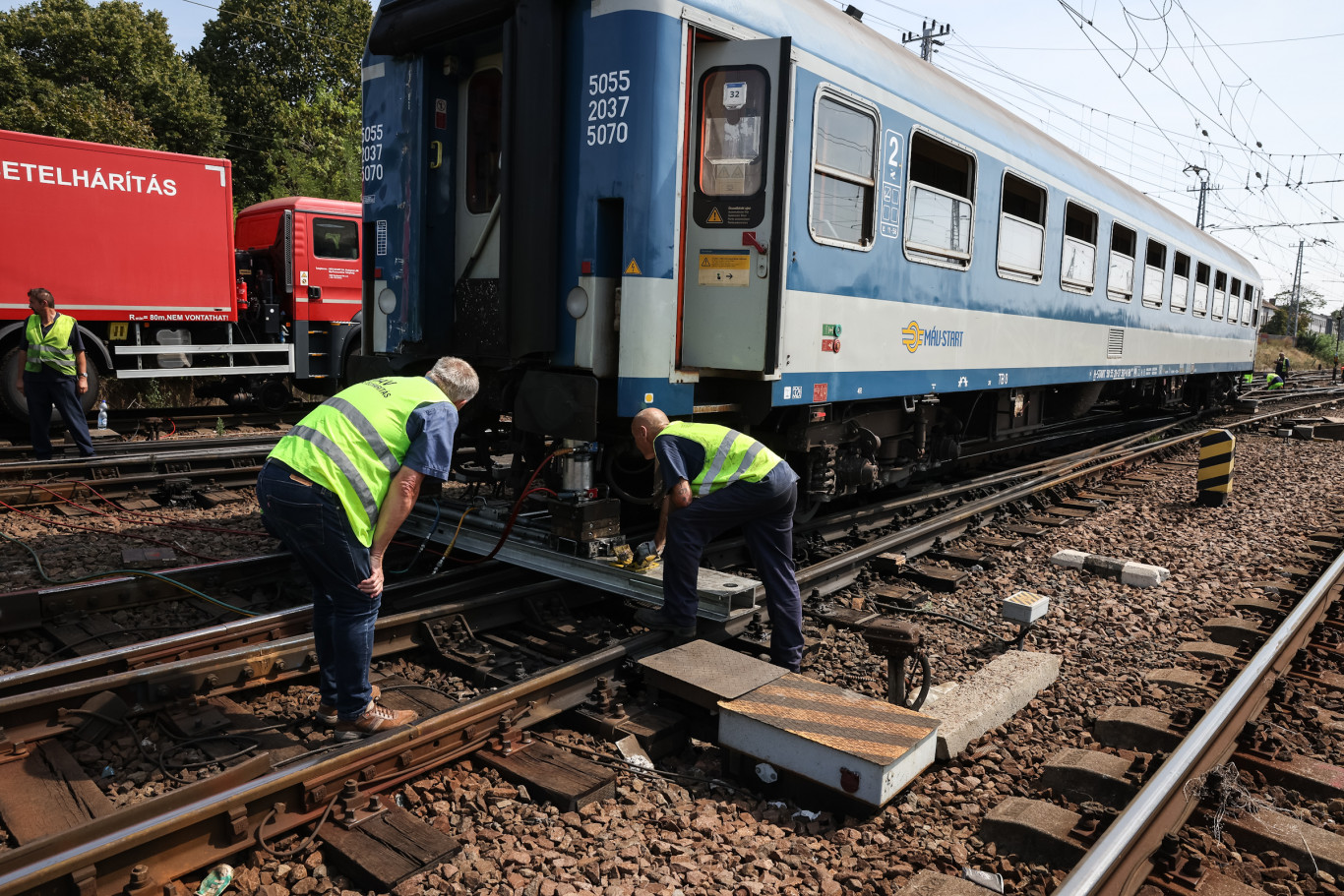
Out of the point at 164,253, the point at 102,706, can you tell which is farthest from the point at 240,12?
the point at 102,706

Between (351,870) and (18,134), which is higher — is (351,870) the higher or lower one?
the lower one

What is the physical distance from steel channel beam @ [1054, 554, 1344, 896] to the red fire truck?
504 inches

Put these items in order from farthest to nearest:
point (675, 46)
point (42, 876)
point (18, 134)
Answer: point (18, 134) < point (675, 46) < point (42, 876)

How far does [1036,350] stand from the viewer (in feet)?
31.4

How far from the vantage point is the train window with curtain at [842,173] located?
19.3 ft

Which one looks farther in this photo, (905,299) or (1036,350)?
(1036,350)

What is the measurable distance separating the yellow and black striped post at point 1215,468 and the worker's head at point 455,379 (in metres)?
8.63

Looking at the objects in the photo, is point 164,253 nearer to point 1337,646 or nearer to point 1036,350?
point 1036,350

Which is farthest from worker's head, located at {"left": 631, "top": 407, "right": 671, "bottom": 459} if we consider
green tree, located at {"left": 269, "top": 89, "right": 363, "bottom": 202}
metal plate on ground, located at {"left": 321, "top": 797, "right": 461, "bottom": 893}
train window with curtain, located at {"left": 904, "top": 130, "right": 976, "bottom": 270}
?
green tree, located at {"left": 269, "top": 89, "right": 363, "bottom": 202}

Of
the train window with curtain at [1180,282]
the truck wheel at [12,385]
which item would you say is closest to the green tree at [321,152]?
the truck wheel at [12,385]

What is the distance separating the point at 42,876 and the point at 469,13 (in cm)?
485

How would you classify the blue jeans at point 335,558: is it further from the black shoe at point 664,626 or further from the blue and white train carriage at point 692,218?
the blue and white train carriage at point 692,218

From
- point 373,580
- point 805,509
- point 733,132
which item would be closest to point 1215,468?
point 805,509

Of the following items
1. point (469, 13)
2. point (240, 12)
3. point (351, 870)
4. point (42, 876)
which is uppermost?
point (240, 12)
